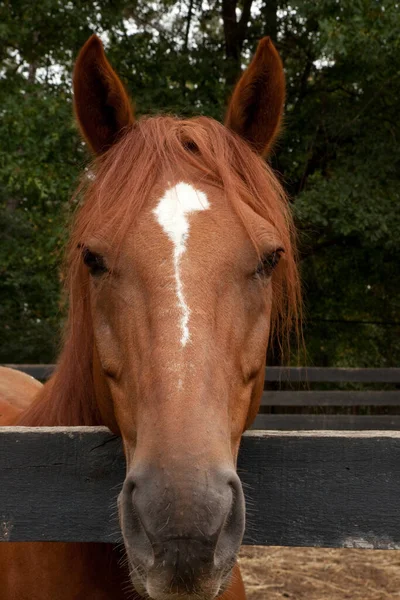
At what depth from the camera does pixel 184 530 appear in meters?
1.31

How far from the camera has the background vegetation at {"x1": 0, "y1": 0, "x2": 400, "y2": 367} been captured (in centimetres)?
1002

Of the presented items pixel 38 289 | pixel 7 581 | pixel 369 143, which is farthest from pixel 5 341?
pixel 7 581

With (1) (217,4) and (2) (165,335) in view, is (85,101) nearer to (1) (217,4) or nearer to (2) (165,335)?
(2) (165,335)

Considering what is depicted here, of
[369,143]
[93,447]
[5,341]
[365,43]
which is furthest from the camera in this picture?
[5,341]

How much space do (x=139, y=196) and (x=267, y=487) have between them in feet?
2.76

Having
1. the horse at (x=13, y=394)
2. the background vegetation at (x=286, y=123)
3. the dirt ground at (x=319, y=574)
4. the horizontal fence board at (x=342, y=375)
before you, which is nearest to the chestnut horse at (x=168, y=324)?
the horse at (x=13, y=394)

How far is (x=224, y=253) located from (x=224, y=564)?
0.75m

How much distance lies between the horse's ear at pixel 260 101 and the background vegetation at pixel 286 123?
688cm

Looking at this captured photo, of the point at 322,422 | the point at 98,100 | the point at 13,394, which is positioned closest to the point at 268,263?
the point at 98,100

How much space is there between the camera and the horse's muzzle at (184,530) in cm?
131

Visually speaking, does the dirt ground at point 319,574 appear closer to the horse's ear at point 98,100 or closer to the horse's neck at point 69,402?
the horse's neck at point 69,402

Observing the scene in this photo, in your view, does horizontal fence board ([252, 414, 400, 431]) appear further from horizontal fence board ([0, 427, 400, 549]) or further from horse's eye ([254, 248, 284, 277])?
horizontal fence board ([0, 427, 400, 549])

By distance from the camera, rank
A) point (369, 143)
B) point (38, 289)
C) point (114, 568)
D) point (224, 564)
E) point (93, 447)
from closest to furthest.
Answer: point (224, 564)
point (93, 447)
point (114, 568)
point (369, 143)
point (38, 289)

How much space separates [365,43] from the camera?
9.23m
